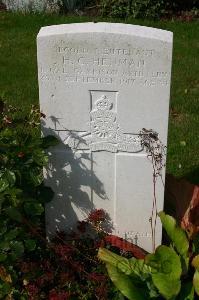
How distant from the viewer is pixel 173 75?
6645 mm

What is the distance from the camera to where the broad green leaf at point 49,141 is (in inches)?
131

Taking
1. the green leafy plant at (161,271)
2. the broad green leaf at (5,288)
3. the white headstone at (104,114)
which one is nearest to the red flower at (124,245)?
the white headstone at (104,114)

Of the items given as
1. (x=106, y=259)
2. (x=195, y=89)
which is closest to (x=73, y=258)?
(x=106, y=259)

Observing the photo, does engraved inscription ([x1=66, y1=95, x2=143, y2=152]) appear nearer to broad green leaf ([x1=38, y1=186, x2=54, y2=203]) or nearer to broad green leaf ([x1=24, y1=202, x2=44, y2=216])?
broad green leaf ([x1=38, y1=186, x2=54, y2=203])

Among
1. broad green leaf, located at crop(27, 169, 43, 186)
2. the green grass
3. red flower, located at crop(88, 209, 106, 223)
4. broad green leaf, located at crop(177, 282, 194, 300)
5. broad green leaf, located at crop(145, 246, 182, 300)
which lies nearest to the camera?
broad green leaf, located at crop(145, 246, 182, 300)

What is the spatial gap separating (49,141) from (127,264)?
2.60 feet

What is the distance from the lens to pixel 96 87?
329 centimetres

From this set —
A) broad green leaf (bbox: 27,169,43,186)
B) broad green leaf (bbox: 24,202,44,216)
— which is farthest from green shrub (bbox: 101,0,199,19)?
broad green leaf (bbox: 24,202,44,216)

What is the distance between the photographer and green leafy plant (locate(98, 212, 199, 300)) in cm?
310

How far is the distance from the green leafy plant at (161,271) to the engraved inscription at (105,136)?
17.6 inches

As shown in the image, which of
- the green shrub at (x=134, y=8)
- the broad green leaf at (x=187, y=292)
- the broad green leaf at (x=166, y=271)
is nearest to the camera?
the broad green leaf at (x=166, y=271)

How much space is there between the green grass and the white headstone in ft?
3.99

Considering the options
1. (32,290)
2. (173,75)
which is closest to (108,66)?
(32,290)

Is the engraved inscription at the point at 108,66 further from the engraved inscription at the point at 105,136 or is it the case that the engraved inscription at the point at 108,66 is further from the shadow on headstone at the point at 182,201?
the shadow on headstone at the point at 182,201
